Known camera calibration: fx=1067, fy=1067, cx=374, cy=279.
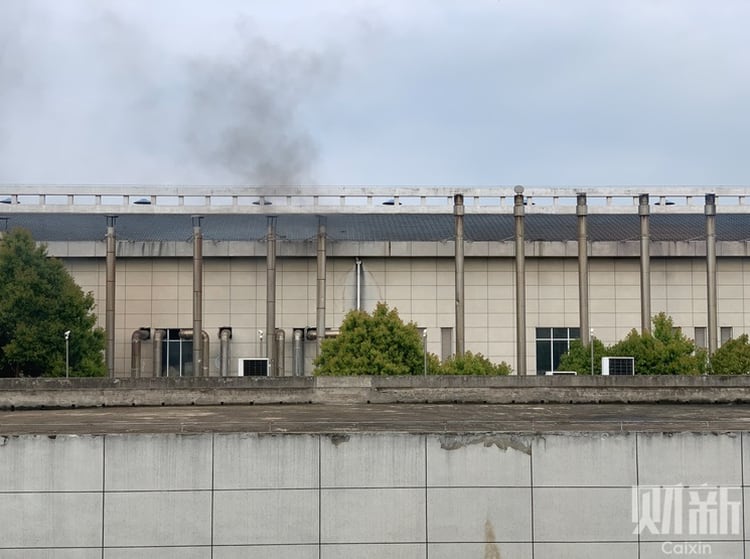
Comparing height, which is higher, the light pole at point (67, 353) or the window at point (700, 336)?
the window at point (700, 336)

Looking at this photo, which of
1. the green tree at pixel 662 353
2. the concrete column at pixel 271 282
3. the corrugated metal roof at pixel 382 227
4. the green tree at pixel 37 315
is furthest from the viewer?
the corrugated metal roof at pixel 382 227

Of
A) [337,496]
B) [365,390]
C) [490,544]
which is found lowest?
[490,544]

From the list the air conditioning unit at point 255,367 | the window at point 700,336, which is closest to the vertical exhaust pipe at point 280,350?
the air conditioning unit at point 255,367

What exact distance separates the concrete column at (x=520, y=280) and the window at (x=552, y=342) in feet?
19.6

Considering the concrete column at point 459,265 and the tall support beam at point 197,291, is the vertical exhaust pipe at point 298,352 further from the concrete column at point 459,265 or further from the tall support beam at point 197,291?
the concrete column at point 459,265

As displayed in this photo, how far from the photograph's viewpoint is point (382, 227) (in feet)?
242

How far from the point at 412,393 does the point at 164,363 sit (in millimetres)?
40964

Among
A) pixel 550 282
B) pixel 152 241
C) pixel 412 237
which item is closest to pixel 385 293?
pixel 412 237

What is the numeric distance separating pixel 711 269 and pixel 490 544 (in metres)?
51.8

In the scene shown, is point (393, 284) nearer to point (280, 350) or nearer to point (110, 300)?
point (280, 350)

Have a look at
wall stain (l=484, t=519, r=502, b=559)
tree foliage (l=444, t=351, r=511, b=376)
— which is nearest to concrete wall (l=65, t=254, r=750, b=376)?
tree foliage (l=444, t=351, r=511, b=376)

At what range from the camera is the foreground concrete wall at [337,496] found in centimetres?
1894

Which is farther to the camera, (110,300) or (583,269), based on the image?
(583,269)

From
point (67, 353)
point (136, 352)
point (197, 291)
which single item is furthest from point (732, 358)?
point (136, 352)
